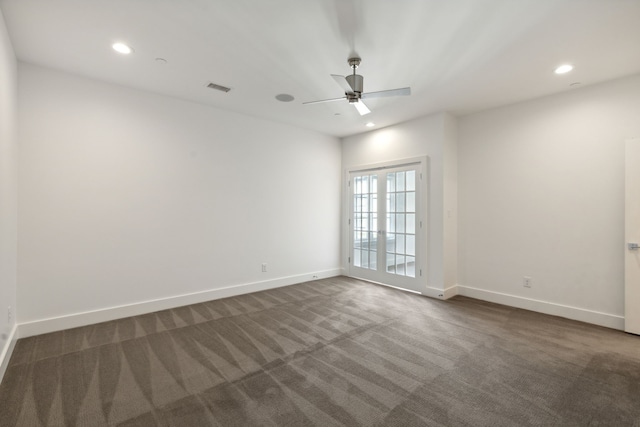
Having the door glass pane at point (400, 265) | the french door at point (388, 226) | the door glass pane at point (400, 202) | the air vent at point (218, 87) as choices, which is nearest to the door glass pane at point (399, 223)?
the french door at point (388, 226)

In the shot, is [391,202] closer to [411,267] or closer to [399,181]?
[399,181]

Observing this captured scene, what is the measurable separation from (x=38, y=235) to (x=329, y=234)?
437 centimetres

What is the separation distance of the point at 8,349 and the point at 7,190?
147 centimetres

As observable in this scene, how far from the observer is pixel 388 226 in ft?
17.2

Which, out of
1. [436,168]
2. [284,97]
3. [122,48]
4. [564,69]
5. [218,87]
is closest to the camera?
[122,48]

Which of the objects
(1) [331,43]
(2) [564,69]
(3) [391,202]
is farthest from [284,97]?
(2) [564,69]

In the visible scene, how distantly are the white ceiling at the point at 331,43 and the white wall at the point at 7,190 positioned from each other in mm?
299

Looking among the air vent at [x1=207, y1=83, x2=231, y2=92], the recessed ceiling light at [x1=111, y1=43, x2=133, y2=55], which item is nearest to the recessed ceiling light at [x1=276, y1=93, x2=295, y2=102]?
the air vent at [x1=207, y1=83, x2=231, y2=92]

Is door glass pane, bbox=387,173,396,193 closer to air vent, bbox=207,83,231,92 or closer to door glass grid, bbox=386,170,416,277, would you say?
door glass grid, bbox=386,170,416,277

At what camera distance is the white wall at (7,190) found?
93.8 inches

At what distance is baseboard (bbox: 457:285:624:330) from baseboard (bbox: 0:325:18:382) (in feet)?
18.0

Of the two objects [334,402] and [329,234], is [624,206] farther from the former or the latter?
[329,234]

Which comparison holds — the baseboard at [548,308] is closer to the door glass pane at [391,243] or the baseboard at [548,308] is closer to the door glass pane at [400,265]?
the door glass pane at [400,265]

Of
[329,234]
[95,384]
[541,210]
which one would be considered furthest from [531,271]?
[95,384]
